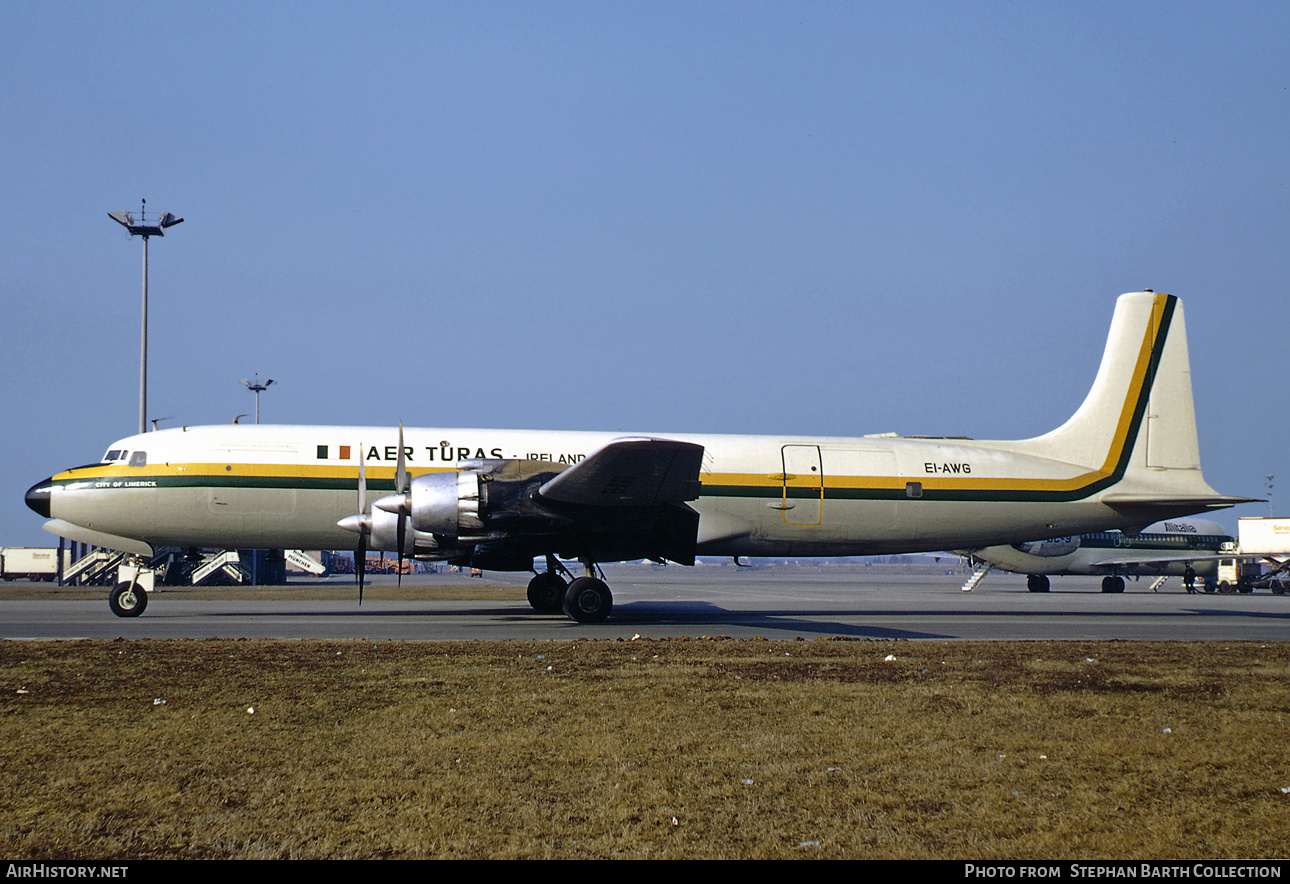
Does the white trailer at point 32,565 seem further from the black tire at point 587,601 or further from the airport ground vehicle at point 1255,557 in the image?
the airport ground vehicle at point 1255,557

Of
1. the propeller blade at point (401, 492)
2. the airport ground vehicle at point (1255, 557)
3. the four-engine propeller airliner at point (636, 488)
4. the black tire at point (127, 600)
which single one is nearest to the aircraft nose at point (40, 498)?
the four-engine propeller airliner at point (636, 488)

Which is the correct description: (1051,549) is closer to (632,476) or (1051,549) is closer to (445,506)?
(632,476)

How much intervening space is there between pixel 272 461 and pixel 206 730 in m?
14.3

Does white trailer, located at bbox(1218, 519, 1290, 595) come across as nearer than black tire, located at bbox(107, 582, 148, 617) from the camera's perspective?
No

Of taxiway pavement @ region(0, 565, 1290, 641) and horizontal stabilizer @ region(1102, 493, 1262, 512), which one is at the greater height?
horizontal stabilizer @ region(1102, 493, 1262, 512)

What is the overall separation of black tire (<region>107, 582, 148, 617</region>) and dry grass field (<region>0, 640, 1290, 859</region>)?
28.5 feet

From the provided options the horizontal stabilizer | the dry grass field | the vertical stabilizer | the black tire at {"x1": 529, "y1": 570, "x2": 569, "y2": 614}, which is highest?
the vertical stabilizer

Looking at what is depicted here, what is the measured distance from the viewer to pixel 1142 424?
26.0 m

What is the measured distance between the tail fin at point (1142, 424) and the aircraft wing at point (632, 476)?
12.2 metres

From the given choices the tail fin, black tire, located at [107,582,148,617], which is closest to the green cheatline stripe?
black tire, located at [107,582,148,617]

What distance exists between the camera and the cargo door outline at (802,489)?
23.0 meters

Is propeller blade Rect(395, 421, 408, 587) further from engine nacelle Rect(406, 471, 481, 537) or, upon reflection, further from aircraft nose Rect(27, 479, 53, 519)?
aircraft nose Rect(27, 479, 53, 519)

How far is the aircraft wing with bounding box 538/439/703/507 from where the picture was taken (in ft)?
57.7
